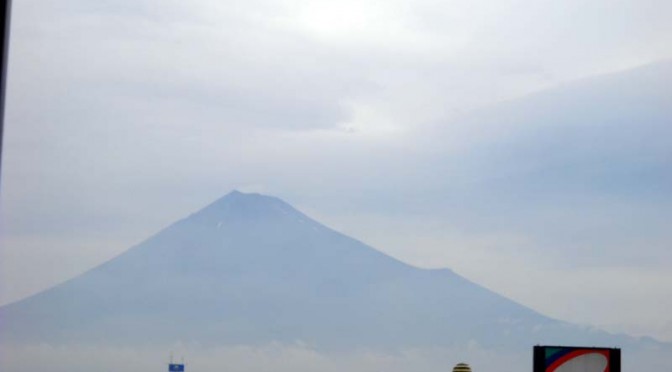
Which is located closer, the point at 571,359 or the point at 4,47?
the point at 4,47

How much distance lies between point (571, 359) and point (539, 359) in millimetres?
453

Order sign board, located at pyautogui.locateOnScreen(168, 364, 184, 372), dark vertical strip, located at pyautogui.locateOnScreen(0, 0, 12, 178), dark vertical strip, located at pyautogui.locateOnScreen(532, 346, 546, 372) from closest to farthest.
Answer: dark vertical strip, located at pyautogui.locateOnScreen(0, 0, 12, 178)
dark vertical strip, located at pyautogui.locateOnScreen(532, 346, 546, 372)
sign board, located at pyautogui.locateOnScreen(168, 364, 184, 372)

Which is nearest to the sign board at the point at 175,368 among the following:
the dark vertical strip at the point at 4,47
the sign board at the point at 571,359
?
the sign board at the point at 571,359

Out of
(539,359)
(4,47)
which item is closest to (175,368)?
(539,359)

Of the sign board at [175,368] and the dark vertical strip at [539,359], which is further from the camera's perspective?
the sign board at [175,368]

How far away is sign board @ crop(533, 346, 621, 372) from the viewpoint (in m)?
11.7

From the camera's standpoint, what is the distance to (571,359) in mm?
11836

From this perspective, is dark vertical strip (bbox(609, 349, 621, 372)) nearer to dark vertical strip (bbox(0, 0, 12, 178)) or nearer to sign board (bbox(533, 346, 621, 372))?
sign board (bbox(533, 346, 621, 372))

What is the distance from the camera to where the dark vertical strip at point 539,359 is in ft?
37.9

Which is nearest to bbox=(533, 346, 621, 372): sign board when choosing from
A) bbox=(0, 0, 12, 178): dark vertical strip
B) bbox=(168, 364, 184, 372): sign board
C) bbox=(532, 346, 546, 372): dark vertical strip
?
bbox=(532, 346, 546, 372): dark vertical strip

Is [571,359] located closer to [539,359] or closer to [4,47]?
[539,359]

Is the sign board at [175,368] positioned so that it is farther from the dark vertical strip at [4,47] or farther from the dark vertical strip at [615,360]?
the dark vertical strip at [4,47]

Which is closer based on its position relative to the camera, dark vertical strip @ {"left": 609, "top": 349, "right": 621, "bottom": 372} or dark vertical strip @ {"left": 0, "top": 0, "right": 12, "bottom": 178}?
dark vertical strip @ {"left": 0, "top": 0, "right": 12, "bottom": 178}

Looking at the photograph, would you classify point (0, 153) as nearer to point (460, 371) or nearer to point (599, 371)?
point (599, 371)
